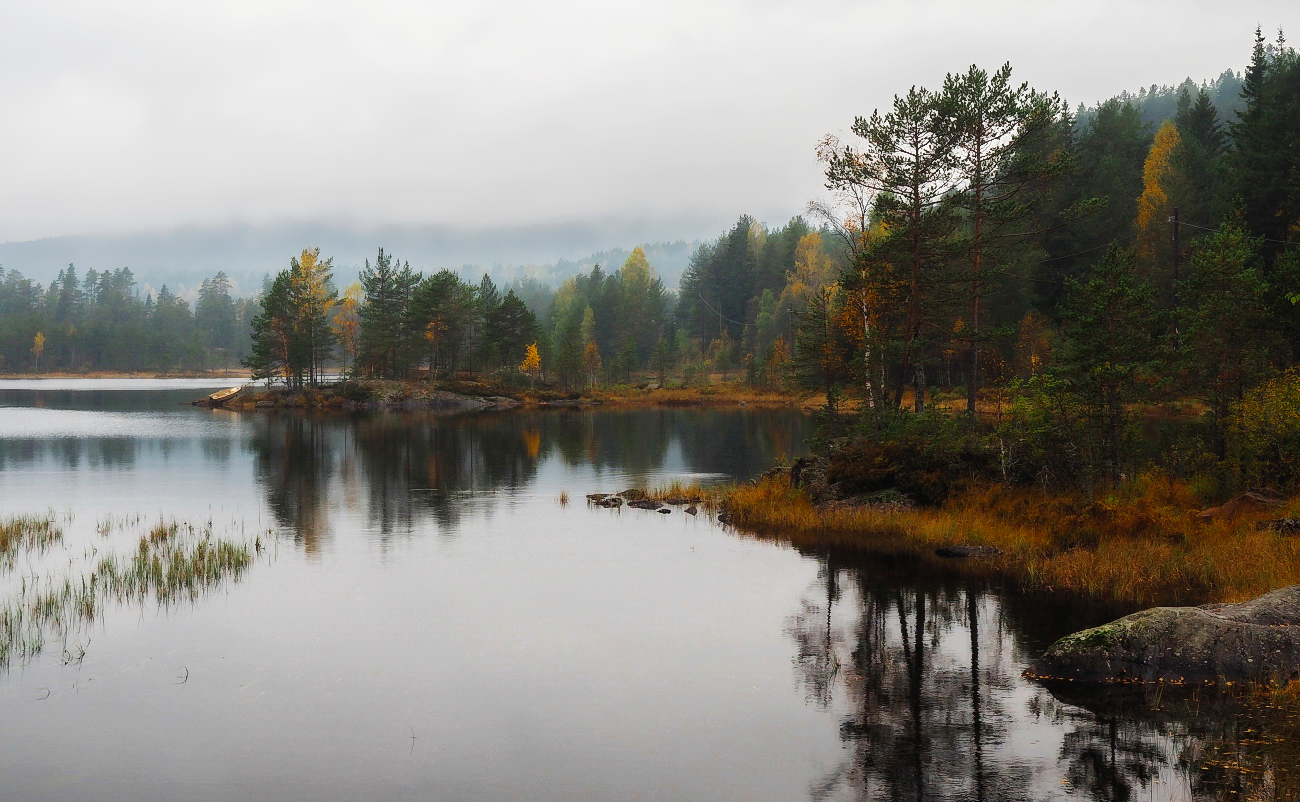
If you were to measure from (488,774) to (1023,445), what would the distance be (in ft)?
81.1

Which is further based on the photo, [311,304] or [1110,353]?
[311,304]

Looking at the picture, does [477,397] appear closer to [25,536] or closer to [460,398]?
[460,398]

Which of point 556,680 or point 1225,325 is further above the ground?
point 1225,325

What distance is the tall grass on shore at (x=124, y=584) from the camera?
19.9m

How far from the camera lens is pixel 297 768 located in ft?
43.4

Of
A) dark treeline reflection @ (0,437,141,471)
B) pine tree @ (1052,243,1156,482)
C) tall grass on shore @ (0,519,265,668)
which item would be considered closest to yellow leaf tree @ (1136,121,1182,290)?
→ pine tree @ (1052,243,1156,482)

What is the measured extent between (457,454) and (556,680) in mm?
44896

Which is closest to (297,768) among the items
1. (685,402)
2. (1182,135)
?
(1182,135)

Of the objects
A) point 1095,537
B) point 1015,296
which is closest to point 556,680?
point 1095,537

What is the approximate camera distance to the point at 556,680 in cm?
1722

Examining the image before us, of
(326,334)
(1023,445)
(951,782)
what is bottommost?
(951,782)

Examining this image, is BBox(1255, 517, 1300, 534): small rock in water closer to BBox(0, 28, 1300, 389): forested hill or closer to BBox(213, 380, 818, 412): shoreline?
BBox(0, 28, 1300, 389): forested hill

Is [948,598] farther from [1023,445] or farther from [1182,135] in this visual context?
[1182,135]

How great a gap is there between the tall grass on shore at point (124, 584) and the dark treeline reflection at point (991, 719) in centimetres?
1612
